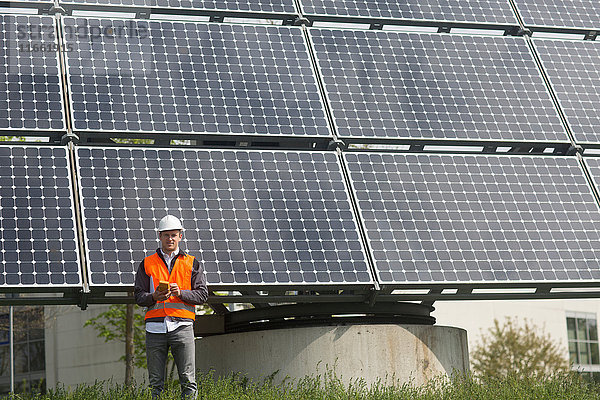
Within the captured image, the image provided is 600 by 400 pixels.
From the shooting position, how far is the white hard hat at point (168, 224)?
912 cm

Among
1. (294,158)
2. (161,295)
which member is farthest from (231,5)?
(161,295)

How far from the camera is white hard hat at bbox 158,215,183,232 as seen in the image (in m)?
9.12

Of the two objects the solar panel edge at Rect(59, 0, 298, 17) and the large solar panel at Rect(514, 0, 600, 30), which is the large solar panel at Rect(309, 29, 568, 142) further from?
the large solar panel at Rect(514, 0, 600, 30)

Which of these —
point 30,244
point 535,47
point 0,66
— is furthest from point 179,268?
point 535,47

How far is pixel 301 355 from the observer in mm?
10562

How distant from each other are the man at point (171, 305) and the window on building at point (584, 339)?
43421mm

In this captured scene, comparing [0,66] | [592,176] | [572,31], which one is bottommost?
[592,176]

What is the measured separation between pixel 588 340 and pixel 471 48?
40.9 m

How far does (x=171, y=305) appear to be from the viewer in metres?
9.09

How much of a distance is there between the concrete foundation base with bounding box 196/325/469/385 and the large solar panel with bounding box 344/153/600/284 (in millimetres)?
1103

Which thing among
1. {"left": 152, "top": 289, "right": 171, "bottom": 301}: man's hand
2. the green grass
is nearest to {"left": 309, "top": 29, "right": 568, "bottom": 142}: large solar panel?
the green grass

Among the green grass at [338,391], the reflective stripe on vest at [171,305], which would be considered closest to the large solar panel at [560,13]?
the green grass at [338,391]

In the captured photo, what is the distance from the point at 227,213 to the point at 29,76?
3327mm

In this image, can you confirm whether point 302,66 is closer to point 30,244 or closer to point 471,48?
point 471,48
